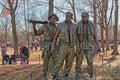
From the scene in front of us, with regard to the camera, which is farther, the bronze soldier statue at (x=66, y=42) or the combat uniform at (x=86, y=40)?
the combat uniform at (x=86, y=40)

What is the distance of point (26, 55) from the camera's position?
76.8 feet

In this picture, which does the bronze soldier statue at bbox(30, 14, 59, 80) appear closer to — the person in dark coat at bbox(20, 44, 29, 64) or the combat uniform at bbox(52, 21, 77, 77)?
the combat uniform at bbox(52, 21, 77, 77)

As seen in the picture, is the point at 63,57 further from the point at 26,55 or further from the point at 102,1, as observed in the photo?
the point at 102,1

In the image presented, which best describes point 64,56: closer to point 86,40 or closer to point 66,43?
point 66,43

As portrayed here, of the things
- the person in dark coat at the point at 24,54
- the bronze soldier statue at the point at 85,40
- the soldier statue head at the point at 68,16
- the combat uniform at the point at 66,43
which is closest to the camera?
the soldier statue head at the point at 68,16

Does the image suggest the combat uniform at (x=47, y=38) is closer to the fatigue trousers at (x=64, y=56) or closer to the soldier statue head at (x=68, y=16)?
the fatigue trousers at (x=64, y=56)

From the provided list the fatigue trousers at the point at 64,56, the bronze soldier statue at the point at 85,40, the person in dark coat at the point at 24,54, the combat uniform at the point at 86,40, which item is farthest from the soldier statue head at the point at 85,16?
the person in dark coat at the point at 24,54

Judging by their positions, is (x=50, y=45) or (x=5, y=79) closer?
(x=50, y=45)

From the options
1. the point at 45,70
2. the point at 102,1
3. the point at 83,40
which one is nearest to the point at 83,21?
the point at 83,40

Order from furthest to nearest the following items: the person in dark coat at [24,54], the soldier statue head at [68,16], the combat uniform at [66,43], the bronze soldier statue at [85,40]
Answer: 1. the person in dark coat at [24,54]
2. the bronze soldier statue at [85,40]
3. the combat uniform at [66,43]
4. the soldier statue head at [68,16]

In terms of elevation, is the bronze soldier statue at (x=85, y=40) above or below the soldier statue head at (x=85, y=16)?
below

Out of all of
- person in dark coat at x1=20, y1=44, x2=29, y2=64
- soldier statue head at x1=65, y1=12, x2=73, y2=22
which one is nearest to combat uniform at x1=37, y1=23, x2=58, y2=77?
soldier statue head at x1=65, y1=12, x2=73, y2=22

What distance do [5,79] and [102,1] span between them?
89.7 feet

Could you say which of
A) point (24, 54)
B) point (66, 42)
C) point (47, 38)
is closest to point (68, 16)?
point (66, 42)
